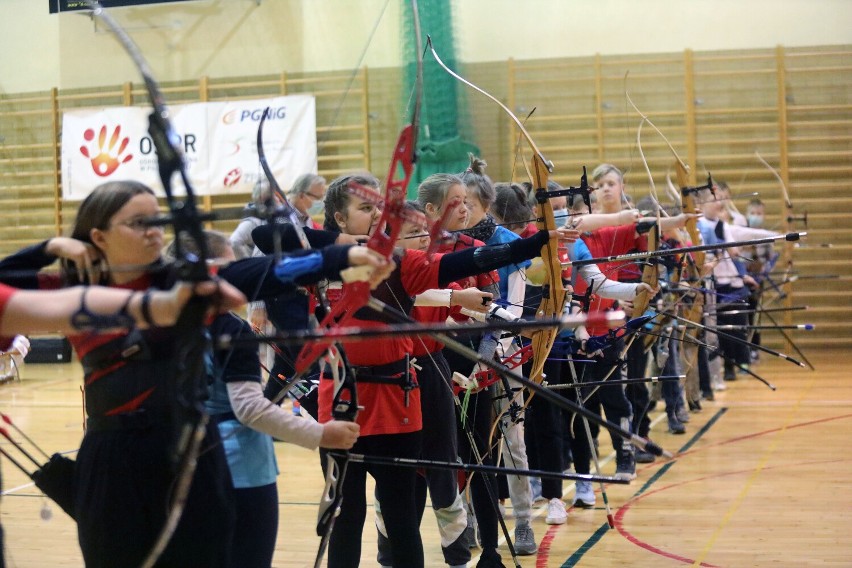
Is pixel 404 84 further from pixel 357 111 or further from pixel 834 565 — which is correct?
pixel 834 565

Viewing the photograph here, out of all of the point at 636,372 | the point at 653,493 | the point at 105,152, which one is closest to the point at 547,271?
the point at 653,493

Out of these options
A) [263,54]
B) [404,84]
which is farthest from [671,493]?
[263,54]

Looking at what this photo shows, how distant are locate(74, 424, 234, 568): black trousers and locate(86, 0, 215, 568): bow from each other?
4 centimetres

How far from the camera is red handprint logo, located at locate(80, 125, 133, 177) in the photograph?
9522mm

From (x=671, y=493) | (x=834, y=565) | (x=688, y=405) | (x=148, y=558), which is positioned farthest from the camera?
(x=688, y=405)

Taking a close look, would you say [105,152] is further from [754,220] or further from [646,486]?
[646,486]

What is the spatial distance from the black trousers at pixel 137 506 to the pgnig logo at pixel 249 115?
827cm

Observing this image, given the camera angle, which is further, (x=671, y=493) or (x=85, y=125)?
(x=85, y=125)

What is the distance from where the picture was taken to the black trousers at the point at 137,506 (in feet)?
5.62

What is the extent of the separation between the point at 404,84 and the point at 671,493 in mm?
4776

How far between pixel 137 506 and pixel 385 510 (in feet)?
2.87

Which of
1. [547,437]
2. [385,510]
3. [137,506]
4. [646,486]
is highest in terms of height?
[137,506]

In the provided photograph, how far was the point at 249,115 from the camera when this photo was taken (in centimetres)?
987

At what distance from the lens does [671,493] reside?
442cm
